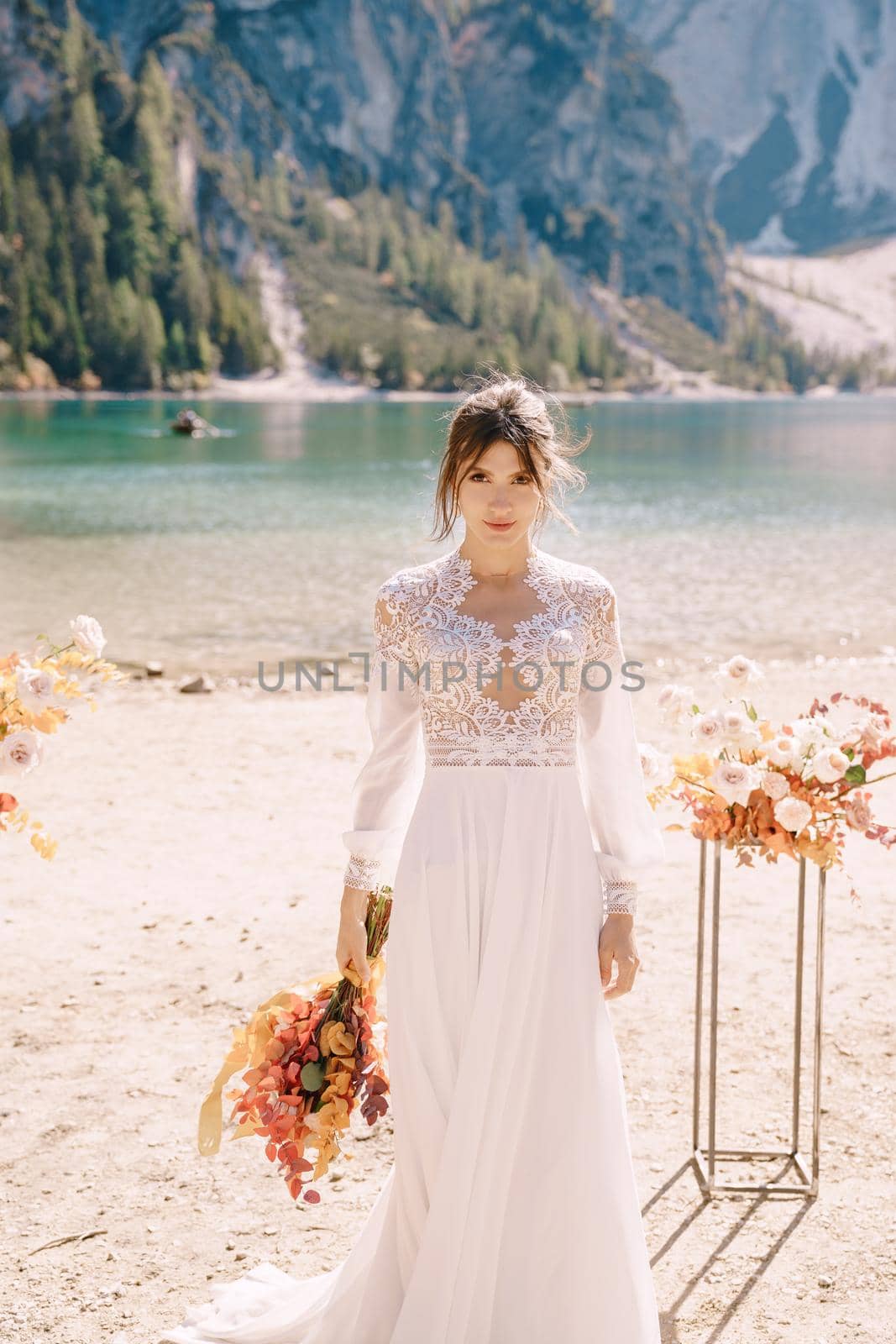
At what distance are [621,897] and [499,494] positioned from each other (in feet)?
3.59

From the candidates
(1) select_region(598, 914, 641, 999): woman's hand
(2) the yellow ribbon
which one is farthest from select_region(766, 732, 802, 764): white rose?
(2) the yellow ribbon

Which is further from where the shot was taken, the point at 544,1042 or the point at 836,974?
the point at 836,974

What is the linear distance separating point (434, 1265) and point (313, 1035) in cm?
74

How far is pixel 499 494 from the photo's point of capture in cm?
340

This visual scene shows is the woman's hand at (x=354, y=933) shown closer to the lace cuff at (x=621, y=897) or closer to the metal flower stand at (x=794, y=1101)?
the lace cuff at (x=621, y=897)

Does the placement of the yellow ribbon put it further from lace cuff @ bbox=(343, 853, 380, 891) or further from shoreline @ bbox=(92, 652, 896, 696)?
shoreline @ bbox=(92, 652, 896, 696)

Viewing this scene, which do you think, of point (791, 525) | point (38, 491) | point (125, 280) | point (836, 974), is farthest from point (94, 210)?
point (836, 974)

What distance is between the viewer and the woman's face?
339cm

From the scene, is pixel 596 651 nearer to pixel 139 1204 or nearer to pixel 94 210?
pixel 139 1204

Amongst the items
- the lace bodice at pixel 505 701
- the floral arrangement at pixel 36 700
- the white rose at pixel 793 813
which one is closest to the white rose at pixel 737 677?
the white rose at pixel 793 813

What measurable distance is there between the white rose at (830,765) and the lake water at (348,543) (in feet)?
4.83

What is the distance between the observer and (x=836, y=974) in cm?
658

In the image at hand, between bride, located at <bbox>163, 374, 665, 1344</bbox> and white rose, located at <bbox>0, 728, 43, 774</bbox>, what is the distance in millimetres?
1442

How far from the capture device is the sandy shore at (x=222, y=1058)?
13.7ft
